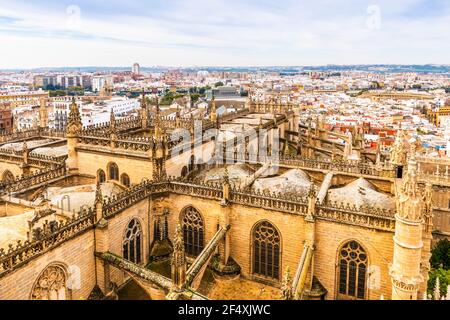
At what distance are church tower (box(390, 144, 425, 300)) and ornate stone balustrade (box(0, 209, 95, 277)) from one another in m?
15.2

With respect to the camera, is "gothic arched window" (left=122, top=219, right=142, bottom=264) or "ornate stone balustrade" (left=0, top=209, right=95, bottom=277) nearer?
"ornate stone balustrade" (left=0, top=209, right=95, bottom=277)

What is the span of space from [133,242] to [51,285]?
21.8 feet

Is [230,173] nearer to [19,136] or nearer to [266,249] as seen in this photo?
[266,249]

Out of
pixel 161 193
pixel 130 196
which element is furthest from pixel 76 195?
pixel 161 193

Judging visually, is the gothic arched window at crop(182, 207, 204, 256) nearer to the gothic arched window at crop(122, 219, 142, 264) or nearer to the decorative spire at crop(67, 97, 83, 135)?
the gothic arched window at crop(122, 219, 142, 264)

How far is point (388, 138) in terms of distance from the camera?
347ft

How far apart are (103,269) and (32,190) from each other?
897cm

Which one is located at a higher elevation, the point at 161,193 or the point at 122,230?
the point at 161,193

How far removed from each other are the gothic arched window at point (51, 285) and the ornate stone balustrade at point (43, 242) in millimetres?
1249

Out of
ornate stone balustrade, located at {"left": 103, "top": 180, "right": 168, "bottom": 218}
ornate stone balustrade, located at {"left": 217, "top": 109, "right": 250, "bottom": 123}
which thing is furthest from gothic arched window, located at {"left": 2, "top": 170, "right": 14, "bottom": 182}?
ornate stone balustrade, located at {"left": 217, "top": 109, "right": 250, "bottom": 123}

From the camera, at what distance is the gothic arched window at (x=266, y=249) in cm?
2398

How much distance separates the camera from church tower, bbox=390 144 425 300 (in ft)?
54.6

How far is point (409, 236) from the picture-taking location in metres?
16.8

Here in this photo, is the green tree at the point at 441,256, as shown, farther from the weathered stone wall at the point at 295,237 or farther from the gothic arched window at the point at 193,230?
the gothic arched window at the point at 193,230
